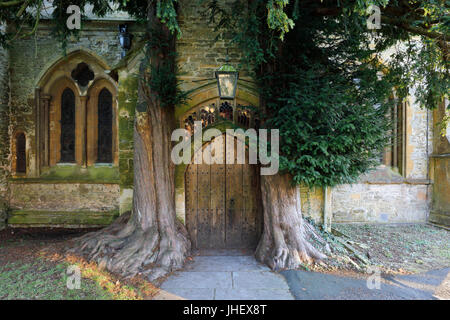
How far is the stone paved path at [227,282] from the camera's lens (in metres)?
3.66

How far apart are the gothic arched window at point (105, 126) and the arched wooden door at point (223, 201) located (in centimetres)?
377

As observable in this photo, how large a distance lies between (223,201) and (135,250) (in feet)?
6.90

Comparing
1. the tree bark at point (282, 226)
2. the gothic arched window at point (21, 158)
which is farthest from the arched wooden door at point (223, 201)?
the gothic arched window at point (21, 158)

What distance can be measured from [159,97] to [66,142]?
16.4 ft

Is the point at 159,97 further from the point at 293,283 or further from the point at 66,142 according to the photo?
the point at 66,142

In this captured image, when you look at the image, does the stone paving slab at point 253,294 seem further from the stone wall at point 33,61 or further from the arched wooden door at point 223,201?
the stone wall at point 33,61

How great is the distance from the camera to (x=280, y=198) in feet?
15.8

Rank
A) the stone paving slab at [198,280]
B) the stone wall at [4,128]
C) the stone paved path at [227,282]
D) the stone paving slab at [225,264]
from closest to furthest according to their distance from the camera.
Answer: the stone paved path at [227,282], the stone paving slab at [198,280], the stone paving slab at [225,264], the stone wall at [4,128]

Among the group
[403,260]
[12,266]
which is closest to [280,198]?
[403,260]

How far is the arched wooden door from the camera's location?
221 inches

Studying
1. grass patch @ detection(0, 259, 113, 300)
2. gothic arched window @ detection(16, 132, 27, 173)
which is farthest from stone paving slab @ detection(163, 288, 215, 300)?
gothic arched window @ detection(16, 132, 27, 173)

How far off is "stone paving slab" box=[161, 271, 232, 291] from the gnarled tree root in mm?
270

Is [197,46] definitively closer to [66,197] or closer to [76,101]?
[76,101]
